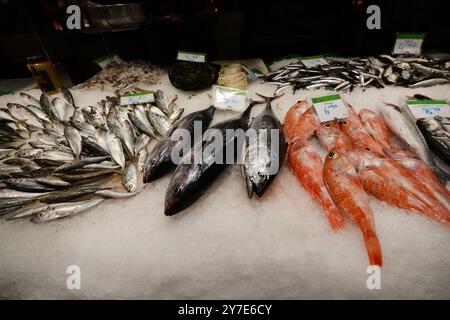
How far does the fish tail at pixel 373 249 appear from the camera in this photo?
125 cm

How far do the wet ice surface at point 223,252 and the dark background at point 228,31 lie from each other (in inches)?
85.6

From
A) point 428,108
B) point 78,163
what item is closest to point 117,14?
point 78,163

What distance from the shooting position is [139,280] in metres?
1.42

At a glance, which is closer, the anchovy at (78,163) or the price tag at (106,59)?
the anchovy at (78,163)

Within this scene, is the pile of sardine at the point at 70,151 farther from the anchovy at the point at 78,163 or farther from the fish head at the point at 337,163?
the fish head at the point at 337,163

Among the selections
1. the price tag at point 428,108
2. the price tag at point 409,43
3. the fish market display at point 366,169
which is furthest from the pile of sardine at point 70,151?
the price tag at point 409,43

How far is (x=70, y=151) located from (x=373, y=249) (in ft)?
7.45

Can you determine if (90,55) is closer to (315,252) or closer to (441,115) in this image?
(315,252)

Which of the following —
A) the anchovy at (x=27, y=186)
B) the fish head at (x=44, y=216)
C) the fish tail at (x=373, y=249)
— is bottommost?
the fish tail at (x=373, y=249)

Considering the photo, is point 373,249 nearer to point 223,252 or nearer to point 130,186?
point 223,252

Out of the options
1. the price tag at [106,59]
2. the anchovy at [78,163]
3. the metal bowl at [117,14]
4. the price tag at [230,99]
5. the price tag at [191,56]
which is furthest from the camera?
the price tag at [106,59]

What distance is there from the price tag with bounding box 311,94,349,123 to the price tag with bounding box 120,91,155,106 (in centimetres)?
167
